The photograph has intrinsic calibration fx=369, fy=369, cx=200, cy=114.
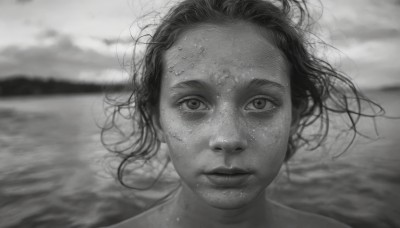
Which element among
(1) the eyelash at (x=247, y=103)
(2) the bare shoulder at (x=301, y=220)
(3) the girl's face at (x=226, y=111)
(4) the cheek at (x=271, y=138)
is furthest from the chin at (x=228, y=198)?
(2) the bare shoulder at (x=301, y=220)

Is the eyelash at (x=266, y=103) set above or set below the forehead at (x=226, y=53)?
below

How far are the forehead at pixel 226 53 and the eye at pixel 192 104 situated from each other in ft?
0.45

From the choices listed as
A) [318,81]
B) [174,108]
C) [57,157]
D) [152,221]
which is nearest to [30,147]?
[57,157]

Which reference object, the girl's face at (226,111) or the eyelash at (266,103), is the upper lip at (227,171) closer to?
the girl's face at (226,111)

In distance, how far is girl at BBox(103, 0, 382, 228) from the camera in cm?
189

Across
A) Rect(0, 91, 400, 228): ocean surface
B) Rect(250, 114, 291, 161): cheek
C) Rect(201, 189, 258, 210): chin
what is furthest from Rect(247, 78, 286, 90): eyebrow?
Rect(0, 91, 400, 228): ocean surface

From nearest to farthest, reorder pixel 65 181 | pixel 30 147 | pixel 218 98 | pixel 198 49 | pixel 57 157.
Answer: pixel 218 98, pixel 198 49, pixel 65 181, pixel 57 157, pixel 30 147

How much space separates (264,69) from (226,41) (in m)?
0.26

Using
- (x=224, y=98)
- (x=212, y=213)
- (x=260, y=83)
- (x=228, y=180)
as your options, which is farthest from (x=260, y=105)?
(x=212, y=213)

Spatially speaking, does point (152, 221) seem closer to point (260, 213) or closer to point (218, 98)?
point (260, 213)

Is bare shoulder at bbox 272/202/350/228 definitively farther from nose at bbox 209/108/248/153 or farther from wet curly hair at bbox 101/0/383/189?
nose at bbox 209/108/248/153

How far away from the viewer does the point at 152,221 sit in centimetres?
268

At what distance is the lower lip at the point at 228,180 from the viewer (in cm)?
185

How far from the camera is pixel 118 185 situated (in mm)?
3939
